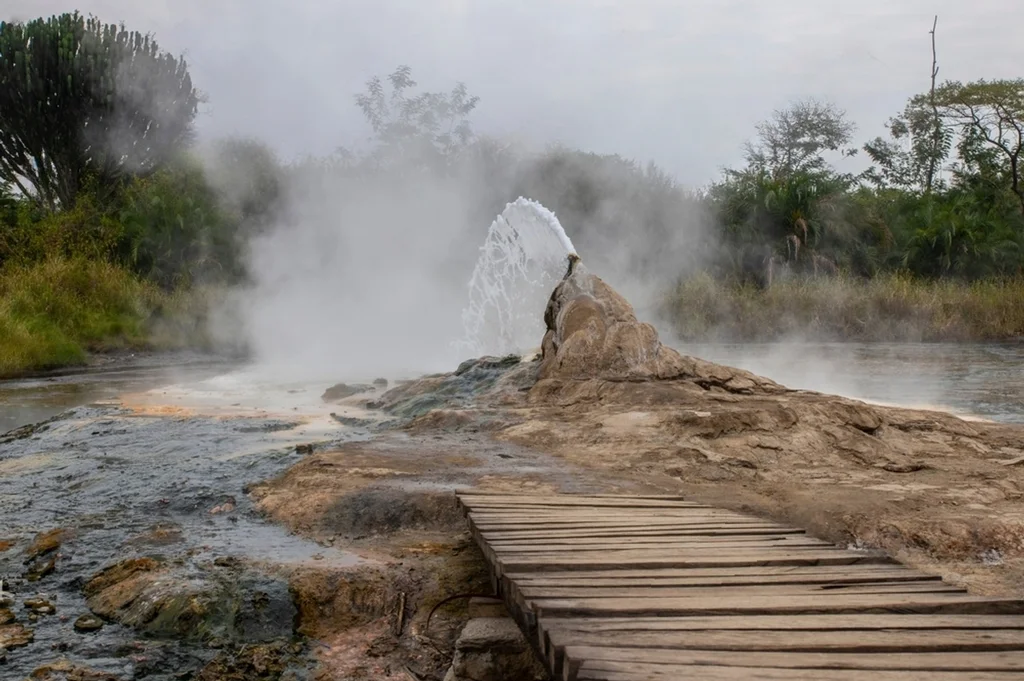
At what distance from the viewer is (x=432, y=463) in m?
4.85

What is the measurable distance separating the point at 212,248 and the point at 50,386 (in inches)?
346

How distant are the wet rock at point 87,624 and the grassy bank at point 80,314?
10733 millimetres

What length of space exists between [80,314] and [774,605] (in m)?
15.3

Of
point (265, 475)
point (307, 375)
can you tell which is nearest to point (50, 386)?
point (307, 375)

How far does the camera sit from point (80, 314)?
1552cm

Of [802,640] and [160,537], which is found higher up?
[802,640]

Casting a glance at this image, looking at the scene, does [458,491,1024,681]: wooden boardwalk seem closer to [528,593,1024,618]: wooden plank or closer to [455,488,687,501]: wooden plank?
[528,593,1024,618]: wooden plank

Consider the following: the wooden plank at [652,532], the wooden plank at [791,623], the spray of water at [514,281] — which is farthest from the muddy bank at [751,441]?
the spray of water at [514,281]

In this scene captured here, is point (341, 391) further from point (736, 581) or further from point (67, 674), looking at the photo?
point (736, 581)

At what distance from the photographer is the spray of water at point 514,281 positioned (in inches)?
470

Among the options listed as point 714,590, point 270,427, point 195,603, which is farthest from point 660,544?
point 270,427

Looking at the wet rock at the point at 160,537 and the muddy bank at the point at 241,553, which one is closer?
the muddy bank at the point at 241,553

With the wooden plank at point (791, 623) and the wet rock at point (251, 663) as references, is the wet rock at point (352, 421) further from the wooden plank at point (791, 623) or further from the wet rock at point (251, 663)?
the wooden plank at point (791, 623)

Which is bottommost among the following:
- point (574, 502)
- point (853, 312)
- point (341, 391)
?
point (853, 312)
